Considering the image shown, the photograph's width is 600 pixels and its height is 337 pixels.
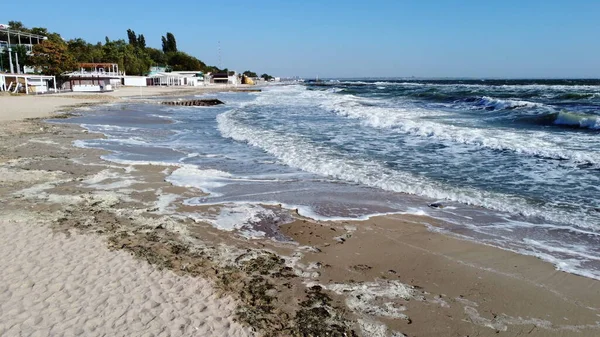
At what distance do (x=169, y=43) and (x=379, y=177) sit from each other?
156m

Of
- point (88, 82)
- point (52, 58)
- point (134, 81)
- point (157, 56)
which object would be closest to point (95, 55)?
point (134, 81)

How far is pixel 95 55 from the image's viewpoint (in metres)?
85.2

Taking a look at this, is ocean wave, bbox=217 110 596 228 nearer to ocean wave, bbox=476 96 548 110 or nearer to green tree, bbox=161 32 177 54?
ocean wave, bbox=476 96 548 110

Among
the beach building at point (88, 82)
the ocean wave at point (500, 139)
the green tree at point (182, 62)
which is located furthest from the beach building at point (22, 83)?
the green tree at point (182, 62)

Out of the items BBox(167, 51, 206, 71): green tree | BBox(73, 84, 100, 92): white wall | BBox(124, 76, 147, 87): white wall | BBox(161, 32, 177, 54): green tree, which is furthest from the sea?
BBox(161, 32, 177, 54): green tree

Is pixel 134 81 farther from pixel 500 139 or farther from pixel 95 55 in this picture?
pixel 500 139

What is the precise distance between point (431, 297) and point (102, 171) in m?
8.70

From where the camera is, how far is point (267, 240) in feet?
21.4

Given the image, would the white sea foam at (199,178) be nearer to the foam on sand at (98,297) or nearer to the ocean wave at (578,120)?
the foam on sand at (98,297)

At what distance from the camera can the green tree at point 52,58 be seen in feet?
161

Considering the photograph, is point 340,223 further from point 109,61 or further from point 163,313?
point 109,61

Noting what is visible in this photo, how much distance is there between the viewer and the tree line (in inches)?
1973

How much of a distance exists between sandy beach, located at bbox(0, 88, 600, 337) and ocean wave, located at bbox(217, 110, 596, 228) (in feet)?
5.59

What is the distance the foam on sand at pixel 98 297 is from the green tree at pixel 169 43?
157102 millimetres
